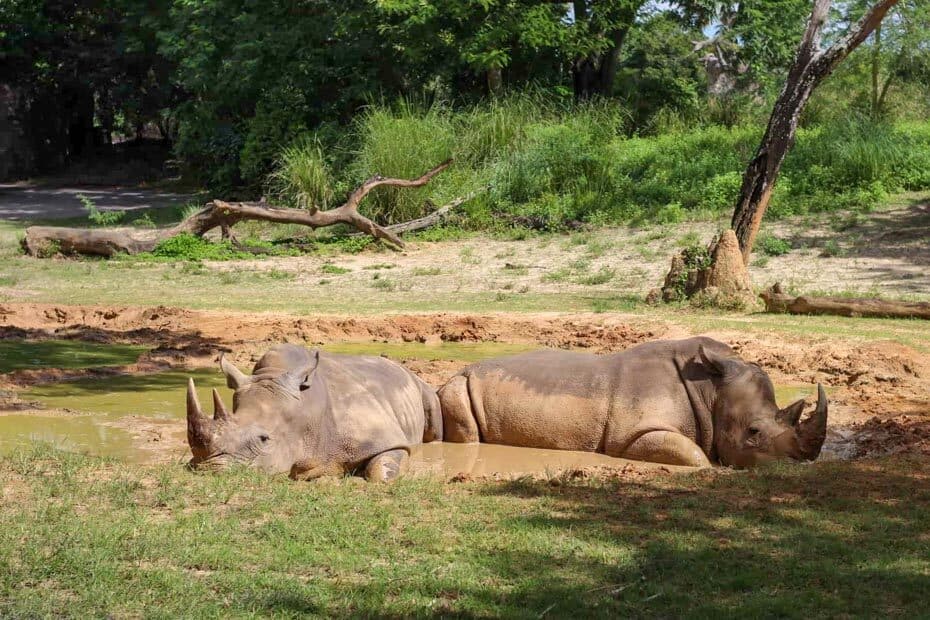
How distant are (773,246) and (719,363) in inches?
397

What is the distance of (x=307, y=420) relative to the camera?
7152 millimetres

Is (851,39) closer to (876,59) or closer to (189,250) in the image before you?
(189,250)

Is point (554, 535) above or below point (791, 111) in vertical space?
below

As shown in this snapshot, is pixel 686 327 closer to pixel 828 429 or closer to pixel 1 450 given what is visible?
pixel 828 429

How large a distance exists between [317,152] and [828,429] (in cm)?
1694

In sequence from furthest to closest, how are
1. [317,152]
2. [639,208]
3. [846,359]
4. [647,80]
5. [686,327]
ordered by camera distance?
[647,80] < [317,152] < [639,208] < [686,327] < [846,359]

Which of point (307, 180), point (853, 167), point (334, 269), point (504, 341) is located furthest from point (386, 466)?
point (307, 180)

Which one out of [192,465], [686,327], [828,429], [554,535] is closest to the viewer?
[554,535]

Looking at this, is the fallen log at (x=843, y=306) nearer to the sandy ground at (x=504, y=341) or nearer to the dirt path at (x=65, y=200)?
the sandy ground at (x=504, y=341)

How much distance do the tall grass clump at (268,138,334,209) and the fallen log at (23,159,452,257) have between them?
85.3 inches

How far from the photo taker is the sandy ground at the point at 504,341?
9.07 meters

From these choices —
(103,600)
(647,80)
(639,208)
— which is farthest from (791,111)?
(647,80)

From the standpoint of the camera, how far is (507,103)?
2473 cm

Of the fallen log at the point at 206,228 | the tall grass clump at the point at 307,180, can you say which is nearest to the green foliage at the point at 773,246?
the fallen log at the point at 206,228
